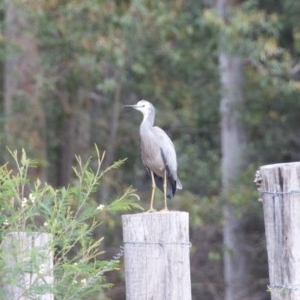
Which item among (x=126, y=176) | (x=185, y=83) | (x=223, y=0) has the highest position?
(x=223, y=0)

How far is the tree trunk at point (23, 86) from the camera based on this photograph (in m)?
15.6

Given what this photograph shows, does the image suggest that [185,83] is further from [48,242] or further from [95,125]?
[48,242]

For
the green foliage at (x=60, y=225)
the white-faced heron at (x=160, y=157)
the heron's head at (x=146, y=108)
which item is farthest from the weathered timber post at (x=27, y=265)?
the heron's head at (x=146, y=108)

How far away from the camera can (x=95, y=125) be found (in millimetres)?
17406

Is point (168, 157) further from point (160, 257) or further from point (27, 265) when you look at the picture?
point (27, 265)

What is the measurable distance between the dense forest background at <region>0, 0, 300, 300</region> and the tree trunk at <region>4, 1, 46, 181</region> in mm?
21

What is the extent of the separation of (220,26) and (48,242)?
1066cm

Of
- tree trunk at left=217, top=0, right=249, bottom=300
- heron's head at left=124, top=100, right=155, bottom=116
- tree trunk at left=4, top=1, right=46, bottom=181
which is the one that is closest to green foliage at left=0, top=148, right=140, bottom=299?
heron's head at left=124, top=100, right=155, bottom=116

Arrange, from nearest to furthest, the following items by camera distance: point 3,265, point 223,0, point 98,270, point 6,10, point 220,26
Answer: point 3,265 < point 98,270 < point 220,26 < point 6,10 < point 223,0

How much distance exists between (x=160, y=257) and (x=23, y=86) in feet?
39.8

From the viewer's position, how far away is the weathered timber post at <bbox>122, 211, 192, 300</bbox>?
4453 millimetres

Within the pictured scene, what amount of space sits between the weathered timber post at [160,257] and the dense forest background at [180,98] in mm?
9540

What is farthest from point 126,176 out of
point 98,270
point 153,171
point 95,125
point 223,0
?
point 98,270

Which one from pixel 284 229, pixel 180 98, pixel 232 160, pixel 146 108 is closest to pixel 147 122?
pixel 146 108
